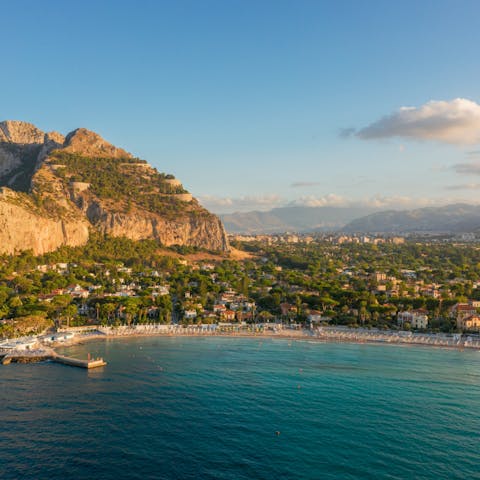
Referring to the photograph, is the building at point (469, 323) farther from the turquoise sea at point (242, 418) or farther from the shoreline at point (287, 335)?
the turquoise sea at point (242, 418)

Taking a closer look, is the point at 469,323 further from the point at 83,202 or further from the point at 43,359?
the point at 83,202

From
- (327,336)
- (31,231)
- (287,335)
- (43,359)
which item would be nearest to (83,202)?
(31,231)

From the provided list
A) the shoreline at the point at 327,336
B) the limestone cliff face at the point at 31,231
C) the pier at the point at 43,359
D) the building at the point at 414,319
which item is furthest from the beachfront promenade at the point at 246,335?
the limestone cliff face at the point at 31,231

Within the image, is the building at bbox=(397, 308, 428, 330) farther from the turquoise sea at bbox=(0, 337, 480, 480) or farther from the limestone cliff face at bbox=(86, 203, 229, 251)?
the limestone cliff face at bbox=(86, 203, 229, 251)

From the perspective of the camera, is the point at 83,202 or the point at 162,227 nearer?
the point at 83,202

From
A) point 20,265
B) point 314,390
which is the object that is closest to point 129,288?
point 20,265

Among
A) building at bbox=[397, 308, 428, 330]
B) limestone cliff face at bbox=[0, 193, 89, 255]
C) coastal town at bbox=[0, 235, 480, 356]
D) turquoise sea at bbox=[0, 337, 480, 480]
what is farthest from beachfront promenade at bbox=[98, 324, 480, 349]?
limestone cliff face at bbox=[0, 193, 89, 255]
